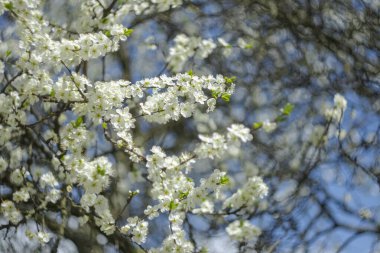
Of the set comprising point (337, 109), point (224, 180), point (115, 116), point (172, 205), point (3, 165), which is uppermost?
point (115, 116)

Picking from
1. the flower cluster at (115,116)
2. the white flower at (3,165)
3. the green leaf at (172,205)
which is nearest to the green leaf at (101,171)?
the flower cluster at (115,116)

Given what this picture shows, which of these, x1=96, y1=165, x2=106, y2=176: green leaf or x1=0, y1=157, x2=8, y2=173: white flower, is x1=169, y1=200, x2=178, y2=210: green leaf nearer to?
x1=96, y1=165, x2=106, y2=176: green leaf

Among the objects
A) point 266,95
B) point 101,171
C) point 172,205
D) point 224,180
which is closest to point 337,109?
point 266,95

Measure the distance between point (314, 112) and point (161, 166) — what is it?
6.76ft

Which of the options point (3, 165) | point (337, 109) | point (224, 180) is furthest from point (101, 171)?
point (337, 109)

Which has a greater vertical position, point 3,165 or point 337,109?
point 337,109

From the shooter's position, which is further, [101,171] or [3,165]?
[3,165]

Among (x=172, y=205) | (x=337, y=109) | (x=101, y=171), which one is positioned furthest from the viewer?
(x=337, y=109)

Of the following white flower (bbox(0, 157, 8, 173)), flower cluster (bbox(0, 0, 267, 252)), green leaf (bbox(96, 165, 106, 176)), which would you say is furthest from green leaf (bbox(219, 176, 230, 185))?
white flower (bbox(0, 157, 8, 173))

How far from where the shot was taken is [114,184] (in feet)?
12.7

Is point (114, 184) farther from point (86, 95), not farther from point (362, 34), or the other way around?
point (362, 34)

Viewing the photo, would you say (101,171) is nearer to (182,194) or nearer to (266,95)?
(182,194)

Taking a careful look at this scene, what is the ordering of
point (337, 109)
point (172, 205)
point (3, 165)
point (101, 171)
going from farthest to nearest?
point (337, 109) < point (3, 165) < point (172, 205) < point (101, 171)

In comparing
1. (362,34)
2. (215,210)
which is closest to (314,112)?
(362,34)
